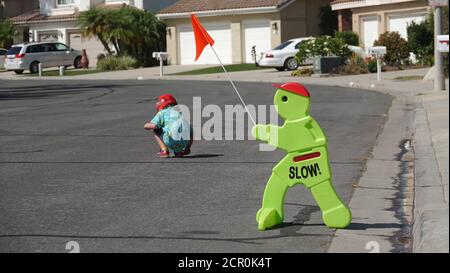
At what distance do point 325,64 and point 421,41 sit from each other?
396 centimetres

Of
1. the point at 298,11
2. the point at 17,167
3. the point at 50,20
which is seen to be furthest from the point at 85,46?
the point at 17,167

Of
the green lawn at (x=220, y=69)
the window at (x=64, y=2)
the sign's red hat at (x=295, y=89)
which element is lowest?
the sign's red hat at (x=295, y=89)

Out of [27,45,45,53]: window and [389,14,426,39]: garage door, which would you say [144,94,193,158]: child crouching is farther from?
[27,45,45,53]: window

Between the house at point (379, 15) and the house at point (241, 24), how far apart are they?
3.35 m

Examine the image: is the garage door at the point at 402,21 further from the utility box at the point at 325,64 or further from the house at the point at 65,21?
the house at the point at 65,21

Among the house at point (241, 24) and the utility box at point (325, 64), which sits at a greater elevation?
the house at point (241, 24)

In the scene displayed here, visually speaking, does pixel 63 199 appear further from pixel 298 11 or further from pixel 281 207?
pixel 298 11

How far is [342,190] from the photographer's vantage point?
10.7m

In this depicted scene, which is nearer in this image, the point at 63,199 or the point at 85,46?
the point at 63,199

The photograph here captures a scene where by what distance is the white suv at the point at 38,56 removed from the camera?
5262 cm

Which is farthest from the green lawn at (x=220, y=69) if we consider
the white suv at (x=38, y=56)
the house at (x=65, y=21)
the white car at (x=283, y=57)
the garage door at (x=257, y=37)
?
the house at (x=65, y=21)

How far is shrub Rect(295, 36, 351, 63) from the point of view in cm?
3772

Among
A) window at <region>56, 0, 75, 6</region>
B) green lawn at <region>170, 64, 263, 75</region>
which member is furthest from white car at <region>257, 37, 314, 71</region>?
window at <region>56, 0, 75, 6</region>

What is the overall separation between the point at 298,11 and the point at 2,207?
41.8 m
